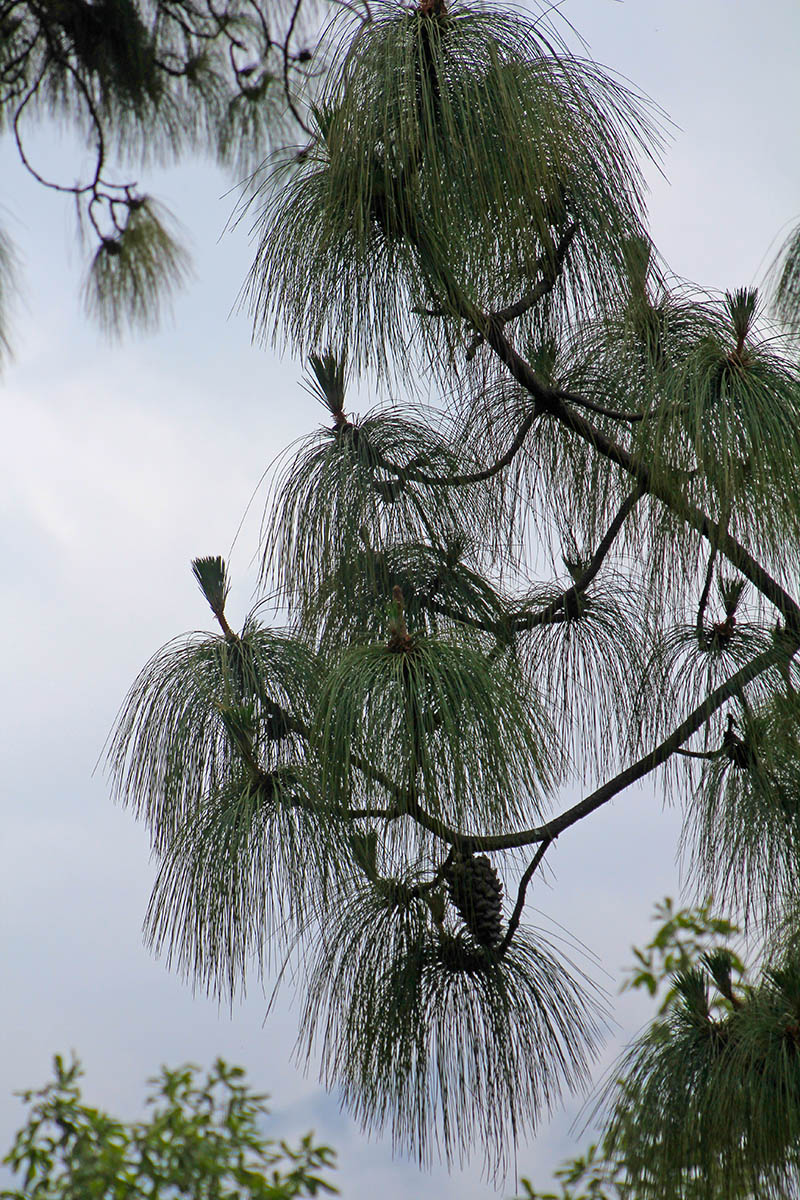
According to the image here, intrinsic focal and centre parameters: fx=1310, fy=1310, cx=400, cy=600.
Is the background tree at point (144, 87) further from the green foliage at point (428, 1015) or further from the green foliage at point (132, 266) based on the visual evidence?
the green foliage at point (428, 1015)

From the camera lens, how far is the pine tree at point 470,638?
111cm

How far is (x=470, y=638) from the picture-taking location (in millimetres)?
1163

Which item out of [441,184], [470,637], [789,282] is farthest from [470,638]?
[789,282]

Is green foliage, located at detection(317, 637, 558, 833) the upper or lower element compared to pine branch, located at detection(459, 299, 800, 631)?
lower

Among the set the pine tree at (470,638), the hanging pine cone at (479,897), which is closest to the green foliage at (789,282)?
the pine tree at (470,638)

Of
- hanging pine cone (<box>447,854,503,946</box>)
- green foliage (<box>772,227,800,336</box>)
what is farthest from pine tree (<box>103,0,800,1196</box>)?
green foliage (<box>772,227,800,336</box>)

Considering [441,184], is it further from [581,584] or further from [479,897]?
[479,897]

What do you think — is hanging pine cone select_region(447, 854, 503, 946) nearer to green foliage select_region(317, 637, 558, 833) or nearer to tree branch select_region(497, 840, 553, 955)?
tree branch select_region(497, 840, 553, 955)

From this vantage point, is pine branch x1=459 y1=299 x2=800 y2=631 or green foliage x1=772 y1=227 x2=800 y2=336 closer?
pine branch x1=459 y1=299 x2=800 y2=631

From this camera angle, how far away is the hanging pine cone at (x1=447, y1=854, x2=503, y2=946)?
4.14 ft

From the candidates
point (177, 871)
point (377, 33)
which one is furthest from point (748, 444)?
point (177, 871)

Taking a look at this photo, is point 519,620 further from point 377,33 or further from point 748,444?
point 377,33

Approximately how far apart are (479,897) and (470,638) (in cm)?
28

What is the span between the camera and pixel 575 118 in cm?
119
